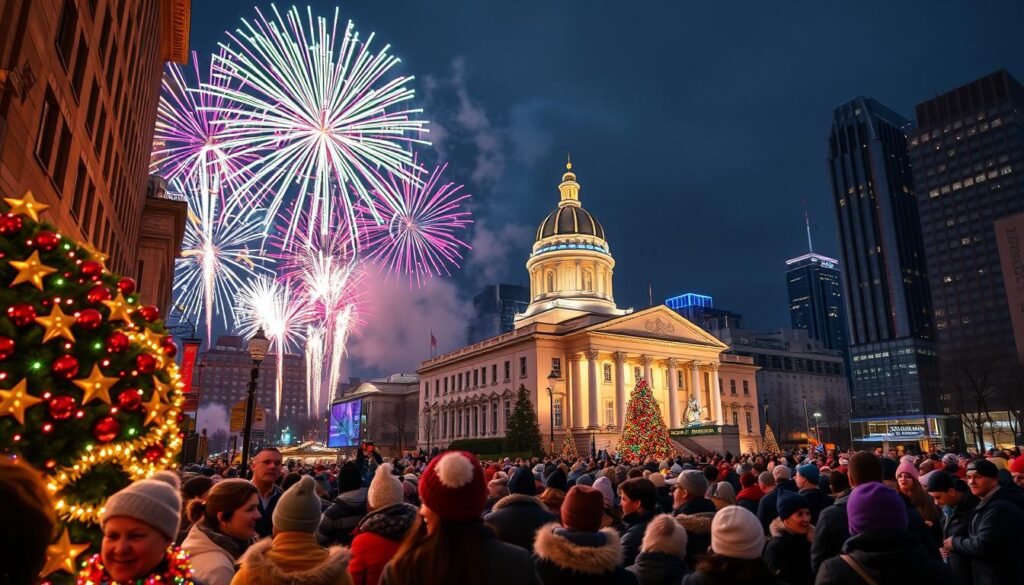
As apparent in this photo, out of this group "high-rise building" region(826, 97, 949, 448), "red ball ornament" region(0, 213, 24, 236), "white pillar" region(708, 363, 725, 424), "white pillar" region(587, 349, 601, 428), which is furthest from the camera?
"high-rise building" region(826, 97, 949, 448)

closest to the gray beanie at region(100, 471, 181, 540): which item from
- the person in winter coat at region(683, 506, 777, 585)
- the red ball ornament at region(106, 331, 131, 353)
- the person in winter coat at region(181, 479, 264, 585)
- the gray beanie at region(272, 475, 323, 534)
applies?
the gray beanie at region(272, 475, 323, 534)

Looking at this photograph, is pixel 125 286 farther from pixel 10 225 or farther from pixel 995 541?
pixel 995 541

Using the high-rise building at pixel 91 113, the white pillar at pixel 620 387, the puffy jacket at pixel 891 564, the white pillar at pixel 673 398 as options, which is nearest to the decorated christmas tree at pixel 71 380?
the high-rise building at pixel 91 113

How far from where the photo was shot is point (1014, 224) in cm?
6669

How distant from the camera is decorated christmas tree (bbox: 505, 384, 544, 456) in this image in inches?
2356

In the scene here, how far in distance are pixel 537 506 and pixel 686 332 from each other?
71141 millimetres

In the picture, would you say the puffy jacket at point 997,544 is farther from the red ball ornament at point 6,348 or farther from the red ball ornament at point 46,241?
the red ball ornament at point 46,241

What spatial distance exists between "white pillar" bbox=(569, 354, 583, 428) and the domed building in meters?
0.11

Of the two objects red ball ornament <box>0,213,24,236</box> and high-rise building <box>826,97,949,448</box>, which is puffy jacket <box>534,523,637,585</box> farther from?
high-rise building <box>826,97,949,448</box>

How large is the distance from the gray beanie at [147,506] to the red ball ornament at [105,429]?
758mm

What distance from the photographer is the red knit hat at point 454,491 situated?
10.8 ft

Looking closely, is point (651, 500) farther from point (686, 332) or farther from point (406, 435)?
point (406, 435)

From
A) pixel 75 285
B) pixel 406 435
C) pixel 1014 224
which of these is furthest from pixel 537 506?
pixel 406 435

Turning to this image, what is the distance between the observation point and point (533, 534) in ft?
19.3
